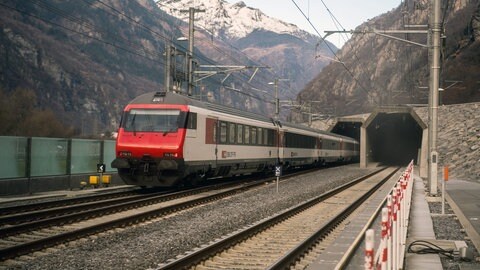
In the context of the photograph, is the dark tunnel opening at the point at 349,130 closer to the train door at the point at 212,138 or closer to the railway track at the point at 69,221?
the train door at the point at 212,138

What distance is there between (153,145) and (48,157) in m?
4.32

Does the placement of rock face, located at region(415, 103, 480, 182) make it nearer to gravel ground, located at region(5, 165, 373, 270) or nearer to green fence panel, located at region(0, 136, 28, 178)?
gravel ground, located at region(5, 165, 373, 270)

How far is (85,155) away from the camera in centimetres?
2334

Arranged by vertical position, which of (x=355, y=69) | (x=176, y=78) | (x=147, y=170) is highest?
(x=355, y=69)

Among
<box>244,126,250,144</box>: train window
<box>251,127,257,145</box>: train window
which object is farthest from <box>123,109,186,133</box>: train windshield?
<box>251,127,257,145</box>: train window

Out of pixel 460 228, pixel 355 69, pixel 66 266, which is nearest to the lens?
pixel 66 266

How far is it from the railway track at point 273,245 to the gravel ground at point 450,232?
2.24 metres

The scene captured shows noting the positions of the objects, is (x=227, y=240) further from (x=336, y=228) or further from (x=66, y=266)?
(x=336, y=228)

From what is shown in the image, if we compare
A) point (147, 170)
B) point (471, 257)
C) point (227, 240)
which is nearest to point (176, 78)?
point (147, 170)

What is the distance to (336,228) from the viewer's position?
13.5 m

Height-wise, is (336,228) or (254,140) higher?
(254,140)

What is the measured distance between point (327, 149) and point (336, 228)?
35.6 m

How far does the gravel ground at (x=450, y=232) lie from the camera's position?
9039 millimetres

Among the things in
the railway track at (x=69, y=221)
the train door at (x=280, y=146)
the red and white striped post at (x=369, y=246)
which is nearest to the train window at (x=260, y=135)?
the train door at (x=280, y=146)
